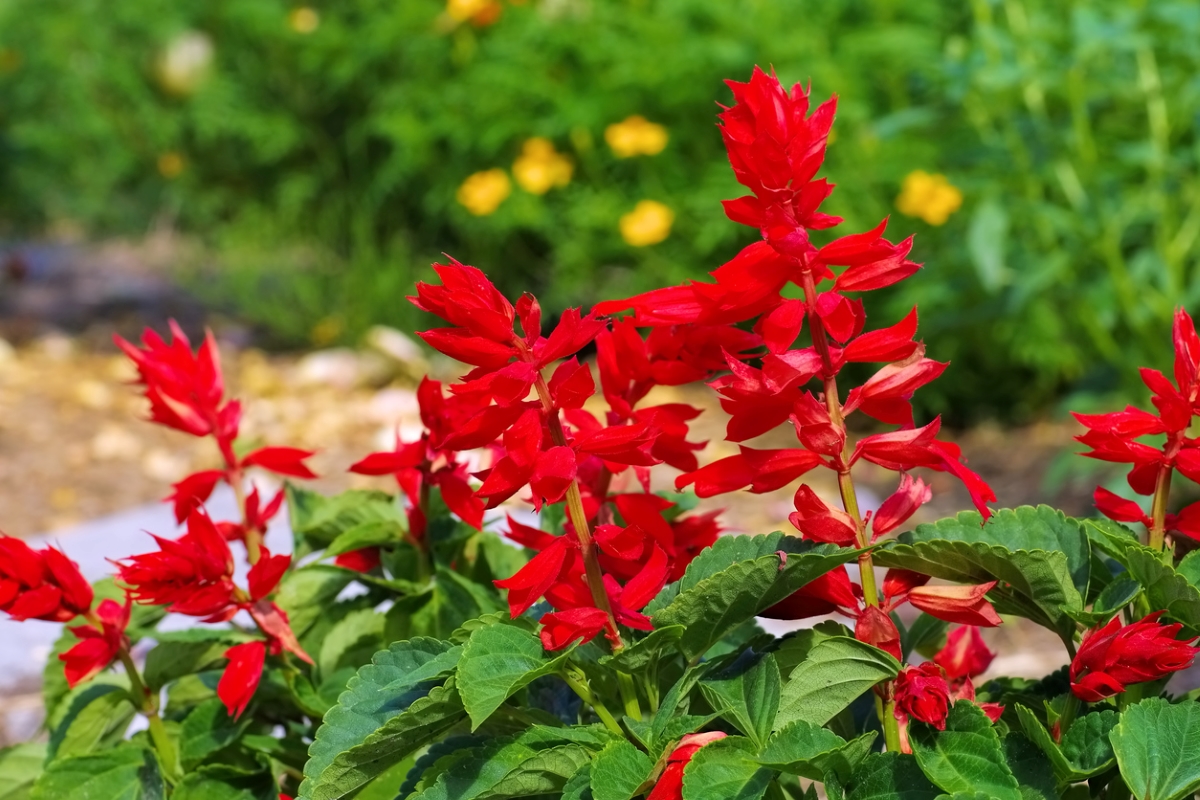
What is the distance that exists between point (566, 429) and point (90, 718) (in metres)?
0.50

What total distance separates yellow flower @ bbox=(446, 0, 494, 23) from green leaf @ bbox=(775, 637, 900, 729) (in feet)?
14.8

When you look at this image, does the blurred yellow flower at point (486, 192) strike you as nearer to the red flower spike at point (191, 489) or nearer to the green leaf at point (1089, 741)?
the red flower spike at point (191, 489)

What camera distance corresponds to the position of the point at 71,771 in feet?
3.12

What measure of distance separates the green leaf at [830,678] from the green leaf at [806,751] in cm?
2

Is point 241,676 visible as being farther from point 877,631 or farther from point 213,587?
point 877,631

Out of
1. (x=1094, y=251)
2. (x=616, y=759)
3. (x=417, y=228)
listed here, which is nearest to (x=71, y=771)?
(x=616, y=759)

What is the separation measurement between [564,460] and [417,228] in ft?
17.1

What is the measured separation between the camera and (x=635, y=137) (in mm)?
4207

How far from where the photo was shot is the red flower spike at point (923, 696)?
0.73 m

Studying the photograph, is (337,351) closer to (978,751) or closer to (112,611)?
(112,611)

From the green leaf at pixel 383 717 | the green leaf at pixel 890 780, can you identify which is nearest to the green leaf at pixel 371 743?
the green leaf at pixel 383 717

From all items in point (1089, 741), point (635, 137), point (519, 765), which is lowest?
point (1089, 741)

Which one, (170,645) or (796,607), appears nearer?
(796,607)

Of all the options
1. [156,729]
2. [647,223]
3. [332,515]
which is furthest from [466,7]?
[156,729]
